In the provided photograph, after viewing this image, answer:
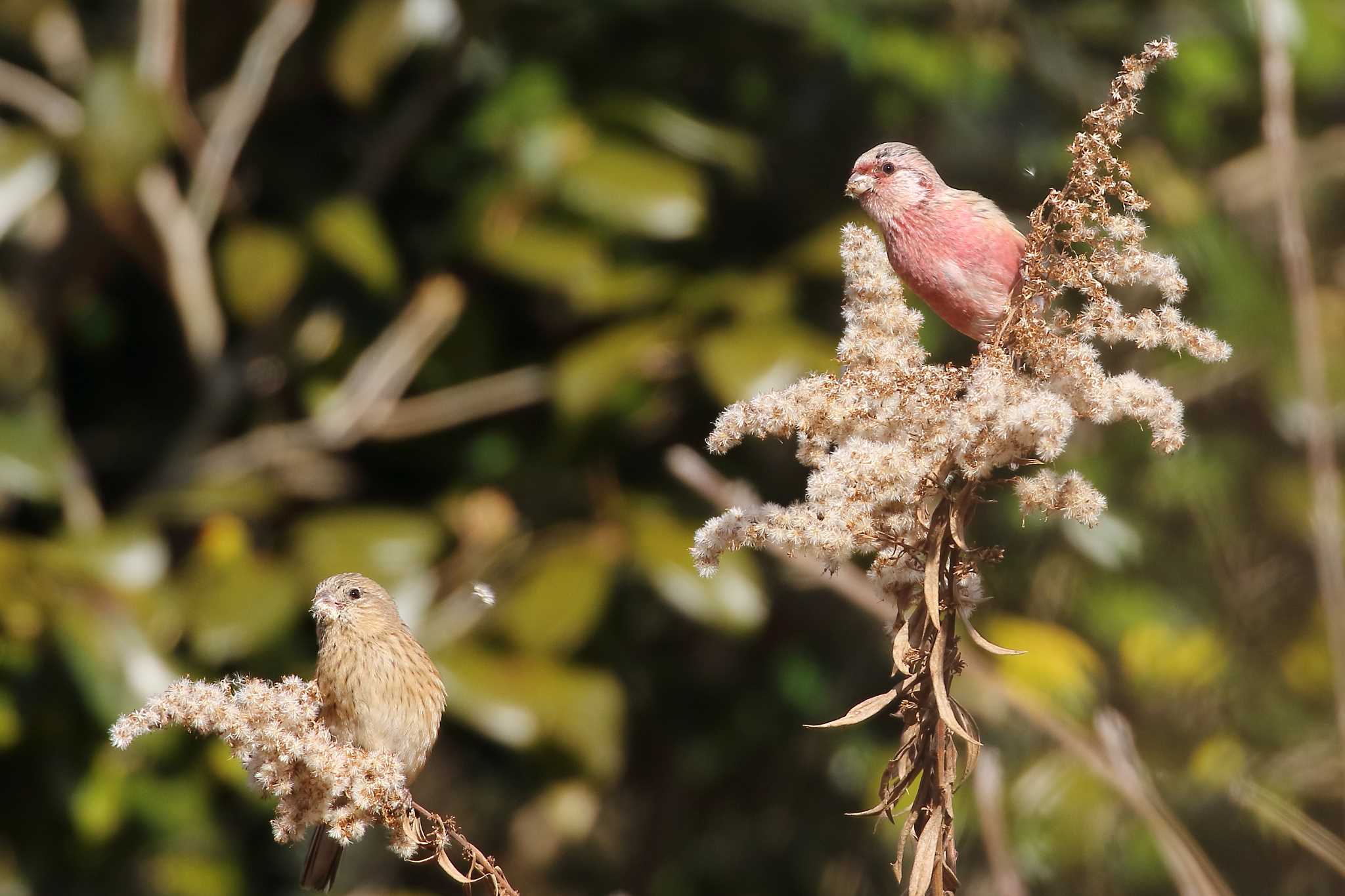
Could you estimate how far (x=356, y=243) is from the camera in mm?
3111

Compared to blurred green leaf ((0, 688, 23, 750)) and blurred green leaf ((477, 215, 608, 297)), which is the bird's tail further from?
blurred green leaf ((477, 215, 608, 297))

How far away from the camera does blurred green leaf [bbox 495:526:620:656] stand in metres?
2.91

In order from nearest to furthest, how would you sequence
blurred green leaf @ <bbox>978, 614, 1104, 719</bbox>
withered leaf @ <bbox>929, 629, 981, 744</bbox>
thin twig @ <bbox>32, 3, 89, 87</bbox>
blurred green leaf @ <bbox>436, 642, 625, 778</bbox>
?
withered leaf @ <bbox>929, 629, 981, 744</bbox> → blurred green leaf @ <bbox>978, 614, 1104, 719</bbox> → blurred green leaf @ <bbox>436, 642, 625, 778</bbox> → thin twig @ <bbox>32, 3, 89, 87</bbox>

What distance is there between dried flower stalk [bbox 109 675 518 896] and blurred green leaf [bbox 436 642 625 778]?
1.94 metres

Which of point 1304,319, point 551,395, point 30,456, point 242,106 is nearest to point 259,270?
point 242,106

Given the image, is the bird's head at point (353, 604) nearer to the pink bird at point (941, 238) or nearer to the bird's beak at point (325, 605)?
the bird's beak at point (325, 605)

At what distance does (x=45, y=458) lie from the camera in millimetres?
3021

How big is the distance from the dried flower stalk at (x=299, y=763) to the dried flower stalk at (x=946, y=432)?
0.24 m

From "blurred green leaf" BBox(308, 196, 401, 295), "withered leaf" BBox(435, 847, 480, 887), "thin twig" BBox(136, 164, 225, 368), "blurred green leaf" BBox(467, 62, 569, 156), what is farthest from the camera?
"thin twig" BBox(136, 164, 225, 368)

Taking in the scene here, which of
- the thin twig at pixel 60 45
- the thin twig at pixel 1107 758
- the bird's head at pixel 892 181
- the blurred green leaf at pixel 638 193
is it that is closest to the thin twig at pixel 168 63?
the thin twig at pixel 60 45

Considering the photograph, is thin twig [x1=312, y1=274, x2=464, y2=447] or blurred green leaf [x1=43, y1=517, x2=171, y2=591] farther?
thin twig [x1=312, y1=274, x2=464, y2=447]

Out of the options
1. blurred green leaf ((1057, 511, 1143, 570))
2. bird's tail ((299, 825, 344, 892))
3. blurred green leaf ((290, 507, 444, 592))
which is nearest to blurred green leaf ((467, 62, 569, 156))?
blurred green leaf ((290, 507, 444, 592))

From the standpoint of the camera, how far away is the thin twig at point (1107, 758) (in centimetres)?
84

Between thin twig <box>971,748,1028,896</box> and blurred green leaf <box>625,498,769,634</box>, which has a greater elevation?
blurred green leaf <box>625,498,769,634</box>
